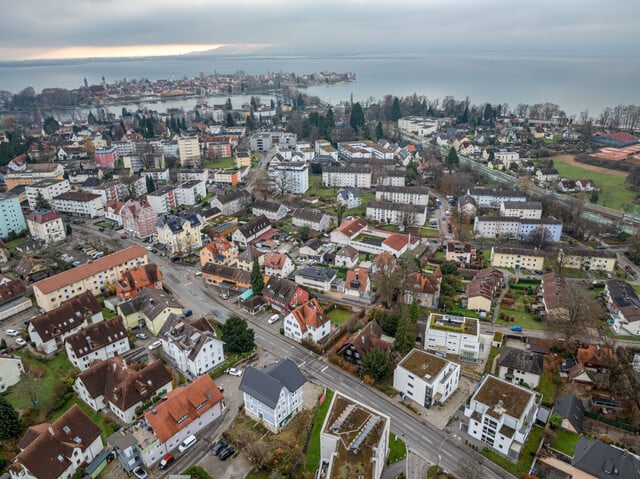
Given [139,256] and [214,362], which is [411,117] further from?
[214,362]

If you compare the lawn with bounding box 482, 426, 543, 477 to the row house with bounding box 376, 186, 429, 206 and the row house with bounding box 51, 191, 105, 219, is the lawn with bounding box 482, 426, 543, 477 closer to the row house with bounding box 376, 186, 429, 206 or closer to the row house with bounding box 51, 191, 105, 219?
the row house with bounding box 376, 186, 429, 206

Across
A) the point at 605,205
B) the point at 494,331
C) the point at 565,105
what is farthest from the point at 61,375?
the point at 565,105

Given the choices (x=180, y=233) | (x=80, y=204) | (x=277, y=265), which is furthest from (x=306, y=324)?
(x=80, y=204)

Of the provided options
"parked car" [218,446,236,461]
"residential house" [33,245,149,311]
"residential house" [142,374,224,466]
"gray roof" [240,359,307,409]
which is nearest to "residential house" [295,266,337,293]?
"gray roof" [240,359,307,409]

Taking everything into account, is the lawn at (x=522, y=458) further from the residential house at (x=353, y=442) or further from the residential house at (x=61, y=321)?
the residential house at (x=61, y=321)

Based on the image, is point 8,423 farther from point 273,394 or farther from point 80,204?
point 80,204

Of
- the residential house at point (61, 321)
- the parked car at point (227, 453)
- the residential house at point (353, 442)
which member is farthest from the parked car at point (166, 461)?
the residential house at point (61, 321)
